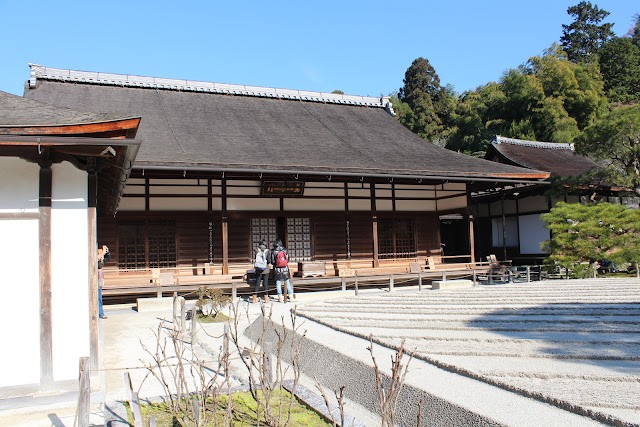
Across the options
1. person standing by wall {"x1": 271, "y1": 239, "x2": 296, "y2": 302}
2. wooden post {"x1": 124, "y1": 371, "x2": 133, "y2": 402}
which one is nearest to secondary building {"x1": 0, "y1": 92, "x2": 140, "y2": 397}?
wooden post {"x1": 124, "y1": 371, "x2": 133, "y2": 402}

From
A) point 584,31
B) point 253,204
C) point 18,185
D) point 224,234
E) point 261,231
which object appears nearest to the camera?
point 18,185

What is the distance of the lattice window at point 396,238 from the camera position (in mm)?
16484

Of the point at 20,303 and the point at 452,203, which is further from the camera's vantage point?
the point at 452,203

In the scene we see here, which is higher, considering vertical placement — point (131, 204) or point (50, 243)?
point (131, 204)

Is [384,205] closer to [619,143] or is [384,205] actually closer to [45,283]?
[619,143]

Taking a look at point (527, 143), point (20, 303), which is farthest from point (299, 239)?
point (527, 143)

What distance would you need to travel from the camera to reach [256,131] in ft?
54.3

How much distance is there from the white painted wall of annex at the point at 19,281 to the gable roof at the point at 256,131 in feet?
20.1

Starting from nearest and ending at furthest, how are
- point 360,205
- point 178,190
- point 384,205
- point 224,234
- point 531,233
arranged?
point 224,234 → point 178,190 → point 360,205 → point 384,205 → point 531,233

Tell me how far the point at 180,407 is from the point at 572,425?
10.7 ft

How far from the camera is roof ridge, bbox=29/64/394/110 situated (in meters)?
17.1

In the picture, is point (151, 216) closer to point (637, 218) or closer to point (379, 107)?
point (379, 107)

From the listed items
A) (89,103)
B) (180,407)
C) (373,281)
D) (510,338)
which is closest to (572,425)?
(510,338)

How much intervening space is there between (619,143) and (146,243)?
13891 millimetres
